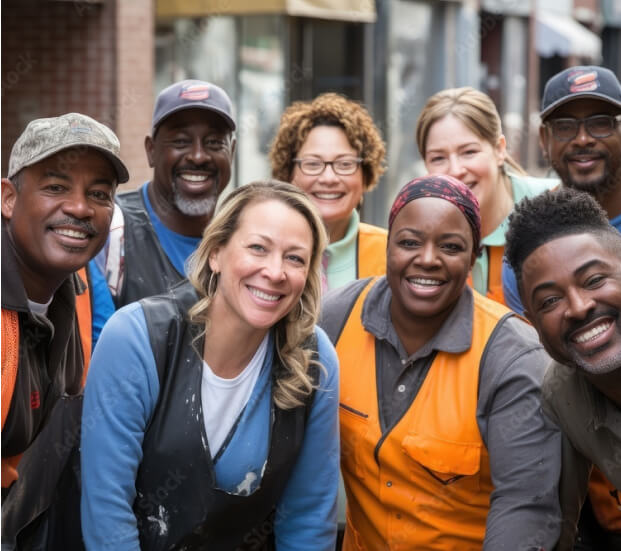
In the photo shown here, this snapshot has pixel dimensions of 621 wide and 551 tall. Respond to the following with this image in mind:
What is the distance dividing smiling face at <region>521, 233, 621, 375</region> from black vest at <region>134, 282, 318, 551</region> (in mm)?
921

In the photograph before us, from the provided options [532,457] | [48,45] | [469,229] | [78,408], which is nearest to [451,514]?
[532,457]

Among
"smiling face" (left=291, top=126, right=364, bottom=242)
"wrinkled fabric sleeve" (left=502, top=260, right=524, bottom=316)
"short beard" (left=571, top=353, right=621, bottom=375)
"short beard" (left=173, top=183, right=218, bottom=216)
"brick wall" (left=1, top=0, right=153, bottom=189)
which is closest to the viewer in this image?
"short beard" (left=571, top=353, right=621, bottom=375)

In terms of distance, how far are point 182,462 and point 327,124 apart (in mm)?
2218

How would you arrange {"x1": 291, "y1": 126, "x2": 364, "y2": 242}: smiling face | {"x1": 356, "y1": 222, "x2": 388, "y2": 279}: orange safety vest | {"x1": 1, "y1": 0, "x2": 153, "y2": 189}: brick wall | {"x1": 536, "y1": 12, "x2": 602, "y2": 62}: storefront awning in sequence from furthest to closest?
1. {"x1": 536, "y1": 12, "x2": 602, "y2": 62}: storefront awning
2. {"x1": 1, "y1": 0, "x2": 153, "y2": 189}: brick wall
3. {"x1": 291, "y1": 126, "x2": 364, "y2": 242}: smiling face
4. {"x1": 356, "y1": 222, "x2": 388, "y2": 279}: orange safety vest

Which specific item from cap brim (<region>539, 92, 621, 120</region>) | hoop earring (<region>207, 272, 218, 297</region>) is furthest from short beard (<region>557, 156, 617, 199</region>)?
hoop earring (<region>207, 272, 218, 297</region>)

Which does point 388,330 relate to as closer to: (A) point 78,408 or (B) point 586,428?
(B) point 586,428

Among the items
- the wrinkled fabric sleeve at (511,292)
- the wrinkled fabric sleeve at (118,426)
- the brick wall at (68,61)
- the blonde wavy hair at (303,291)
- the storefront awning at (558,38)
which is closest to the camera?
the wrinkled fabric sleeve at (118,426)

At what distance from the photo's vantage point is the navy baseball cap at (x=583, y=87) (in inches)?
177

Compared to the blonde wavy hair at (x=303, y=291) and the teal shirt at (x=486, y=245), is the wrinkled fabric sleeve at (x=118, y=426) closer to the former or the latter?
the blonde wavy hair at (x=303, y=291)

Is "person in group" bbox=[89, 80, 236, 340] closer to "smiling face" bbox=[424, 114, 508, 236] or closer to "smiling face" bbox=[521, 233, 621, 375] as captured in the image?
"smiling face" bbox=[424, 114, 508, 236]

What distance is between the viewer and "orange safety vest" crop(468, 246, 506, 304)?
4.50 metres

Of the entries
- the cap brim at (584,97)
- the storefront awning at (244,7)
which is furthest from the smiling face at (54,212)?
the storefront awning at (244,7)

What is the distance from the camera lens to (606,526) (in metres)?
3.73

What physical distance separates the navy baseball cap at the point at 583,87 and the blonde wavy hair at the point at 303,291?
1602mm
